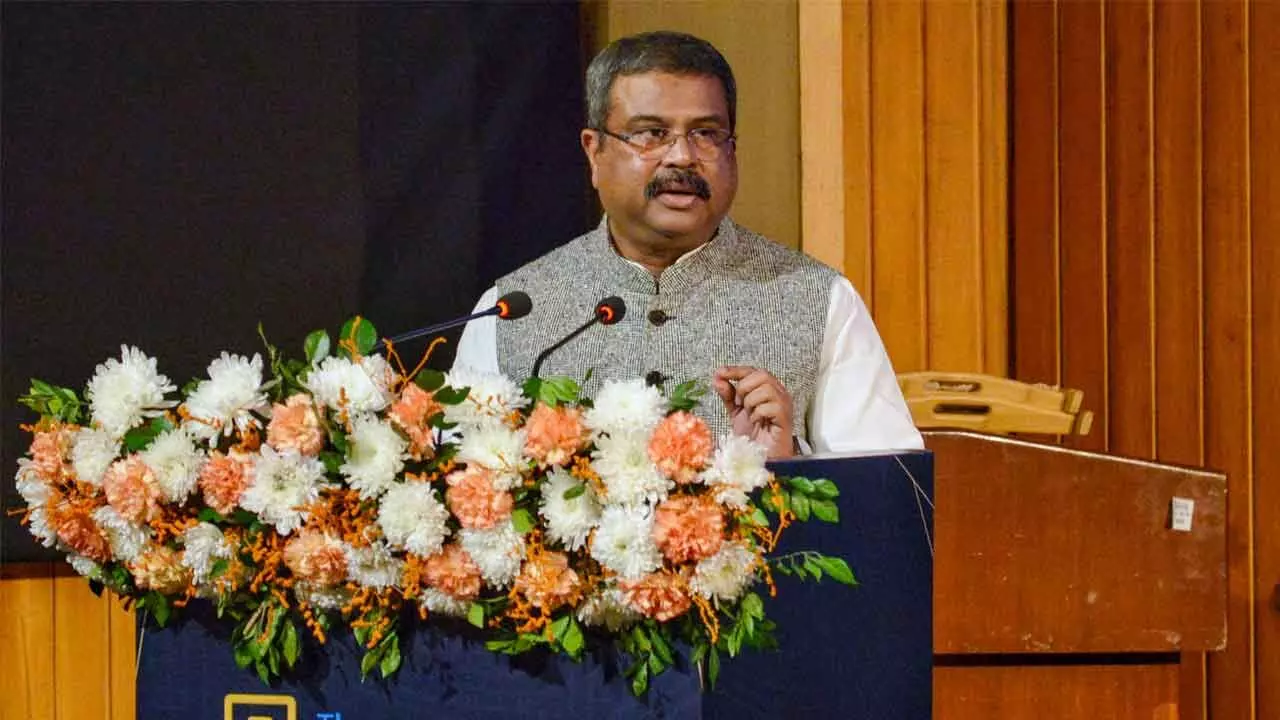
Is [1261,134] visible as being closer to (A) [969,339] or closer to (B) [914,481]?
(A) [969,339]

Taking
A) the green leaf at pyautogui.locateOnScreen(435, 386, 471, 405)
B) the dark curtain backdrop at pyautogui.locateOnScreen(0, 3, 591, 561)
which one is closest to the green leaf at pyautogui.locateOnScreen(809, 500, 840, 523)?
the green leaf at pyautogui.locateOnScreen(435, 386, 471, 405)

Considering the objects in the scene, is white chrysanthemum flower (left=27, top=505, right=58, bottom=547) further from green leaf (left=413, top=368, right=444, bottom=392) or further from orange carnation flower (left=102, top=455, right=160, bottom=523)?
green leaf (left=413, top=368, right=444, bottom=392)

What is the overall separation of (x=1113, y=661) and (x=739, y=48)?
1.54 metres

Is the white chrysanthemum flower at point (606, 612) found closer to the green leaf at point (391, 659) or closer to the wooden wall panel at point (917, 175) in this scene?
the green leaf at point (391, 659)

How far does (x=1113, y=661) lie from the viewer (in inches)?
91.0

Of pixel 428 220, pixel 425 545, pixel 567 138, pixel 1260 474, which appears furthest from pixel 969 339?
pixel 425 545

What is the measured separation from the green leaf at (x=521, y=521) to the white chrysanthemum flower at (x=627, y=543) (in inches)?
2.5

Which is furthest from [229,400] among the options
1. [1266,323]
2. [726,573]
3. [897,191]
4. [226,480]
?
[1266,323]

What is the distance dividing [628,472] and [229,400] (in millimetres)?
397

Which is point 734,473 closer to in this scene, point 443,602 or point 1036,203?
point 443,602

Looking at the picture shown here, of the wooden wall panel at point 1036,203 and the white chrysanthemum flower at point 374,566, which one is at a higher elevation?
the wooden wall panel at point 1036,203

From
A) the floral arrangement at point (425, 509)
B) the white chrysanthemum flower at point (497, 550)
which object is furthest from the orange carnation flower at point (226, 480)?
the white chrysanthemum flower at point (497, 550)

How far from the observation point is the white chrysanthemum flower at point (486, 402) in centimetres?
142

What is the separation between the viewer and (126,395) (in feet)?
5.00
